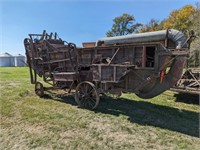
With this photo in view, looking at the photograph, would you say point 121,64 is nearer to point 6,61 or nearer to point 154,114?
point 154,114

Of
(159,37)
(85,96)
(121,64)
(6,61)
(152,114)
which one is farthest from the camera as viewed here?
(6,61)

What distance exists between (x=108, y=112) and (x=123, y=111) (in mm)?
467

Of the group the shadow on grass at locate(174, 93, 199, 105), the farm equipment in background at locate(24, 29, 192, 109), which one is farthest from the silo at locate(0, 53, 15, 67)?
the shadow on grass at locate(174, 93, 199, 105)

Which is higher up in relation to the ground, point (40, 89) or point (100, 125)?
point (40, 89)

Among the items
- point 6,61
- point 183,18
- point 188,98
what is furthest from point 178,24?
point 6,61

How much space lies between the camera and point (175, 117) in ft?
14.5

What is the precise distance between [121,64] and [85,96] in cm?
161

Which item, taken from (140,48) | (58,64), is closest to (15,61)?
(58,64)

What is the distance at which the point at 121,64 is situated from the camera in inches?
172

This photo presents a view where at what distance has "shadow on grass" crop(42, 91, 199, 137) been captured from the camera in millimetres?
3879

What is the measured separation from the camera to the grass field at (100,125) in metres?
3.08

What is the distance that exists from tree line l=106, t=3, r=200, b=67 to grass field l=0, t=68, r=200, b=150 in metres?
10.2

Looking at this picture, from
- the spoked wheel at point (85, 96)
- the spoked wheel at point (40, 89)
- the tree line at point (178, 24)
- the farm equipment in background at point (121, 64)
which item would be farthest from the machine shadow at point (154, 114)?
the tree line at point (178, 24)

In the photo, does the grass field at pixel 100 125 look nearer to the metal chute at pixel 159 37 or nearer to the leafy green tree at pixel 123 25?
the metal chute at pixel 159 37
